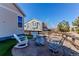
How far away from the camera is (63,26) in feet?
14.1

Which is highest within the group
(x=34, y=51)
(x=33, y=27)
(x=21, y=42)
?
(x=33, y=27)

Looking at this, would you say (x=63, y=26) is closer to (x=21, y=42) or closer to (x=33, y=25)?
(x=33, y=25)

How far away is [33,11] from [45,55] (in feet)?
3.27

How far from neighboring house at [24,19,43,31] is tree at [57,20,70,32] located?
1.37 ft

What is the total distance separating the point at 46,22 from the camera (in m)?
4.27

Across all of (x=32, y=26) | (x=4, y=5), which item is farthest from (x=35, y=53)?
(x=4, y=5)

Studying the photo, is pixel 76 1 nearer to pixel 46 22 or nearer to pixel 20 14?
pixel 46 22

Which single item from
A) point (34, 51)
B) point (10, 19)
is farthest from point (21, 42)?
point (10, 19)

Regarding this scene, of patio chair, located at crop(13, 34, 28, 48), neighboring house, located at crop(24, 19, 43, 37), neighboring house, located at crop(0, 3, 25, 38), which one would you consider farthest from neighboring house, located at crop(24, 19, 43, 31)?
patio chair, located at crop(13, 34, 28, 48)

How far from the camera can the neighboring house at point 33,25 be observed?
4.28 metres

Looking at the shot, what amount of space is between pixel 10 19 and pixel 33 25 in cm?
52

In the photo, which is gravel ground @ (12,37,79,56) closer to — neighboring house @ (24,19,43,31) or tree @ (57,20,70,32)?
neighboring house @ (24,19,43,31)

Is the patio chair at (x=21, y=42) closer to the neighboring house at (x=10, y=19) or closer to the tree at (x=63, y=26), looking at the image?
the neighboring house at (x=10, y=19)

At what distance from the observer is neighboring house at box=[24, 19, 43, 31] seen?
4.28 metres
